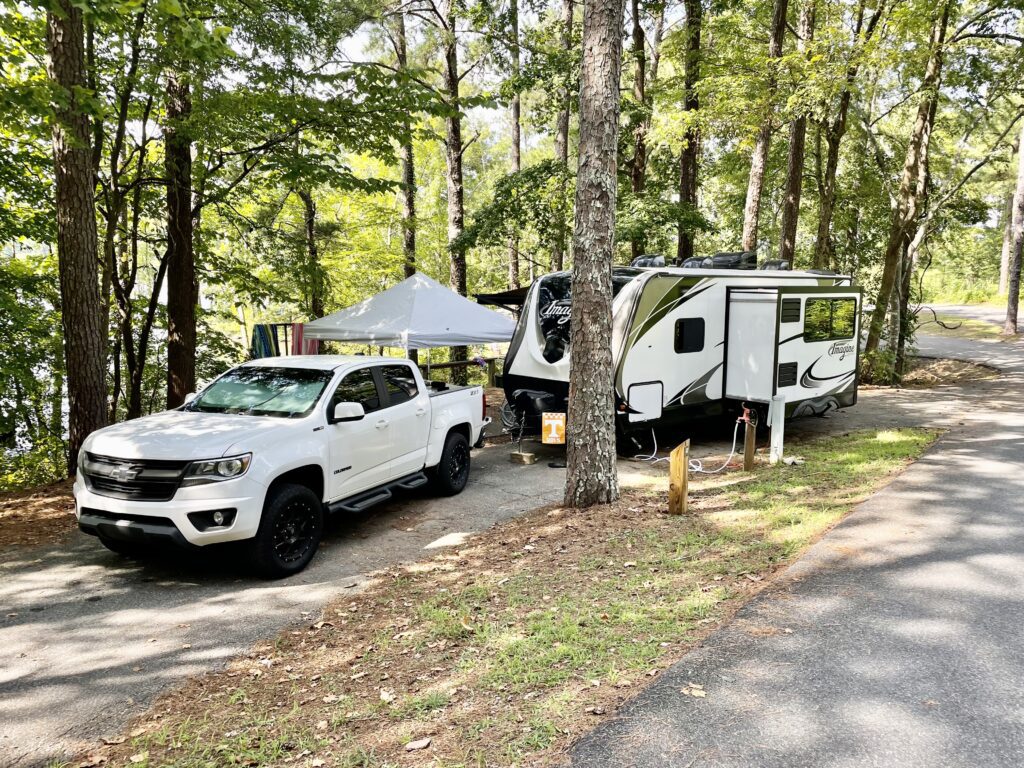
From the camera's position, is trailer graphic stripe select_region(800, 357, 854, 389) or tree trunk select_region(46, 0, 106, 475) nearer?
tree trunk select_region(46, 0, 106, 475)

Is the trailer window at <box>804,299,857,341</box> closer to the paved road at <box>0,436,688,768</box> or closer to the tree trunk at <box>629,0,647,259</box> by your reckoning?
the paved road at <box>0,436,688,768</box>

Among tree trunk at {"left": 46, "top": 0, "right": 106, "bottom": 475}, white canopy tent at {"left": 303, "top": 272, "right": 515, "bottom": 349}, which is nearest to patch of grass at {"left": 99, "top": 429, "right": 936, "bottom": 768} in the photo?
tree trunk at {"left": 46, "top": 0, "right": 106, "bottom": 475}

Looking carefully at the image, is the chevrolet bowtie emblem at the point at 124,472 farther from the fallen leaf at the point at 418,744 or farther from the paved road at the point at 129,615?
the fallen leaf at the point at 418,744

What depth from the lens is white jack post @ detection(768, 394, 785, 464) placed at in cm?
930

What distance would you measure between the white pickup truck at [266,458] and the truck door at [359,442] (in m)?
0.01

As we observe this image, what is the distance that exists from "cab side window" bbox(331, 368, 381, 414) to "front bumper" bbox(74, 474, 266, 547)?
145 cm

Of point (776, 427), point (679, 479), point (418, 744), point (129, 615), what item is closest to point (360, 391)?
point (129, 615)

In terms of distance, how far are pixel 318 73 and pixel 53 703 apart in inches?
361

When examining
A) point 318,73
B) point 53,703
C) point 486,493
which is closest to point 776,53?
point 318,73

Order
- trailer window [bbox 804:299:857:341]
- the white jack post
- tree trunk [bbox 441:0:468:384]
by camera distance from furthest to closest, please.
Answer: tree trunk [bbox 441:0:468:384], trailer window [bbox 804:299:857:341], the white jack post

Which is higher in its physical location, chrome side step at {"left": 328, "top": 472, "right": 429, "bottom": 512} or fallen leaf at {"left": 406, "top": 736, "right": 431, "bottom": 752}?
chrome side step at {"left": 328, "top": 472, "right": 429, "bottom": 512}

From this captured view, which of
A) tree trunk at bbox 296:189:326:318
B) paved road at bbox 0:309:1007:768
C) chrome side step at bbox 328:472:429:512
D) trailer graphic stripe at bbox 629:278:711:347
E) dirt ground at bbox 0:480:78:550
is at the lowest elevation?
paved road at bbox 0:309:1007:768

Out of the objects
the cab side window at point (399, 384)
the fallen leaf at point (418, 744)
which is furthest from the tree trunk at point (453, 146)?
the fallen leaf at point (418, 744)

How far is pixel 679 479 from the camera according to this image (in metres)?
6.77
